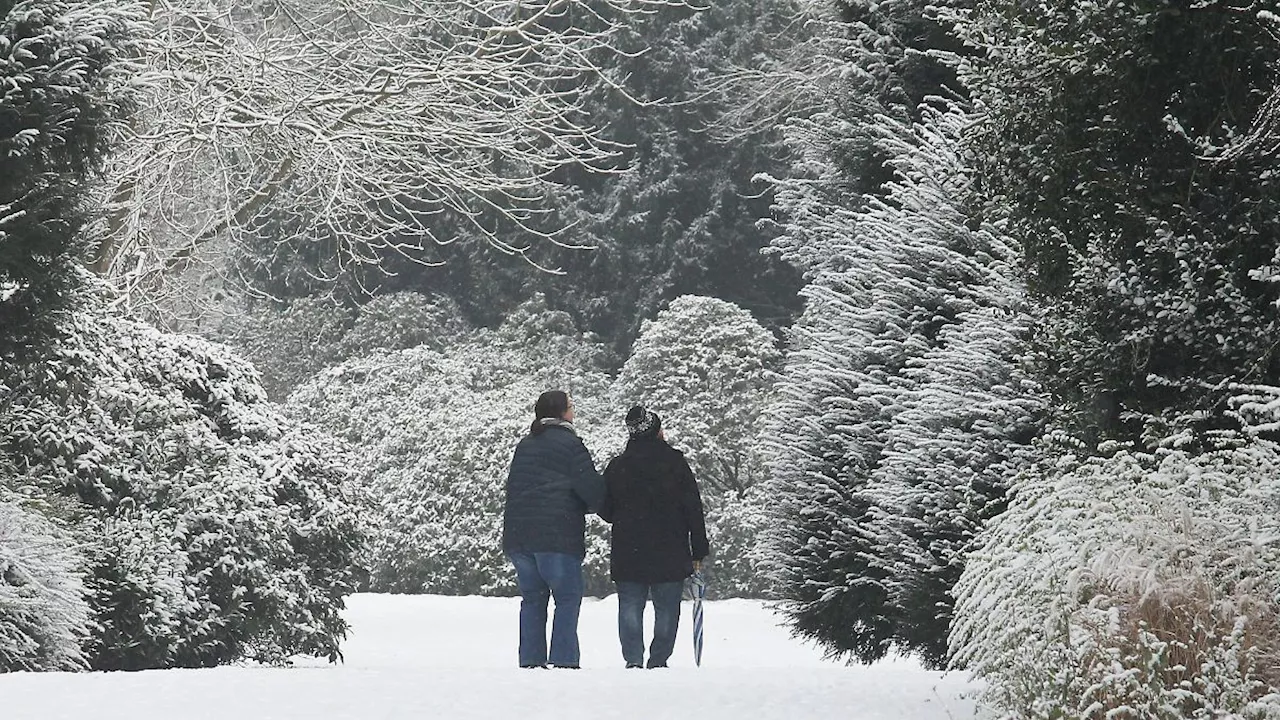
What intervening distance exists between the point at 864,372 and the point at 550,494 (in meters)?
2.73

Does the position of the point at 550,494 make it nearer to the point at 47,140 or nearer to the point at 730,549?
the point at 47,140

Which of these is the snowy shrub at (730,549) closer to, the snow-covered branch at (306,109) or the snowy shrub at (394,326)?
the snowy shrub at (394,326)

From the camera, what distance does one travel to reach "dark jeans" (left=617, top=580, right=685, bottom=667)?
10.2 metres

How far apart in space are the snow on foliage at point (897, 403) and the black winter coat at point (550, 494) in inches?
70.2

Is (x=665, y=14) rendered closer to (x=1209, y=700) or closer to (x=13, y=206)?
(x=13, y=206)

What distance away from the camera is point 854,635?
12.4 m

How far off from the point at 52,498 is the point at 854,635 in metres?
5.08

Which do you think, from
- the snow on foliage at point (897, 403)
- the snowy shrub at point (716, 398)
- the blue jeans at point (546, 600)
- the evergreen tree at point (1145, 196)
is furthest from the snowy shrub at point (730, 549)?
the evergreen tree at point (1145, 196)

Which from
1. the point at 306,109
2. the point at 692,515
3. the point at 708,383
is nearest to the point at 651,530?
the point at 692,515

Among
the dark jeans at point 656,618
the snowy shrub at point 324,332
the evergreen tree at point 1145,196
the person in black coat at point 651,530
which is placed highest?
the snowy shrub at point 324,332

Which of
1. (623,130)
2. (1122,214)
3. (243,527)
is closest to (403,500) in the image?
(623,130)

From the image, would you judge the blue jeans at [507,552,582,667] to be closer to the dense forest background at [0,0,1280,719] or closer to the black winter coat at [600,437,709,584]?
the black winter coat at [600,437,709,584]

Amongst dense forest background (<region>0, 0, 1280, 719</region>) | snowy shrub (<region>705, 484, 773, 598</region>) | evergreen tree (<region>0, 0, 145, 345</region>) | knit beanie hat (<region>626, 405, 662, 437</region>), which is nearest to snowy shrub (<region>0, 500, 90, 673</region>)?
dense forest background (<region>0, 0, 1280, 719</region>)

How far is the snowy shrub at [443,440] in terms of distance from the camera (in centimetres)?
2381
